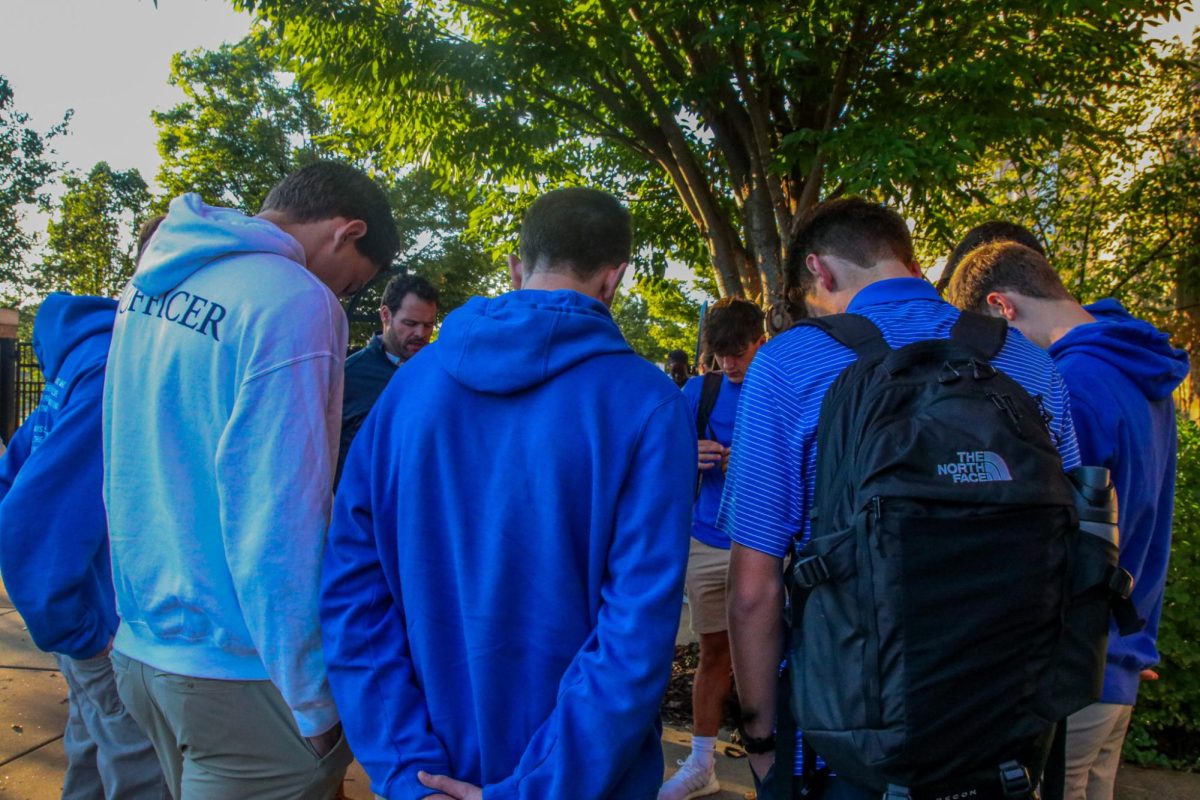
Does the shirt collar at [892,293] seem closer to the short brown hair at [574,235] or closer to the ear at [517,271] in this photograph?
the short brown hair at [574,235]

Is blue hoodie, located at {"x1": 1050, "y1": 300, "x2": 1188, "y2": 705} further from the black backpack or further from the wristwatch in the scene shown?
the wristwatch

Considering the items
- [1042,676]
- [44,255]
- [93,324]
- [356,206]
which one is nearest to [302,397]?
[356,206]

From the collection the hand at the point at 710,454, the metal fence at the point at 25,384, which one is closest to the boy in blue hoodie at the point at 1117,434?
the hand at the point at 710,454

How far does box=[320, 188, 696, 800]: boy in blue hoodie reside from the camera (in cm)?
141

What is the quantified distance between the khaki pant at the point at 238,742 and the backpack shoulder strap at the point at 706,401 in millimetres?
2590

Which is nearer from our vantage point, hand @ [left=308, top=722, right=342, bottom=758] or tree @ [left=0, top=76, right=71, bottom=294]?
hand @ [left=308, top=722, right=342, bottom=758]

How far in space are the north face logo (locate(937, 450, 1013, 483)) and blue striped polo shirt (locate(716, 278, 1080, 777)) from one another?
302 millimetres

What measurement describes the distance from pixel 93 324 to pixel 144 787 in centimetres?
131

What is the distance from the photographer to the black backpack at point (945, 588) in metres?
1.34

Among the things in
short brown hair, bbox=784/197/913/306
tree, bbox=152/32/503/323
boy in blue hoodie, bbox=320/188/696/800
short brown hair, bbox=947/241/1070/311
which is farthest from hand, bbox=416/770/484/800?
tree, bbox=152/32/503/323

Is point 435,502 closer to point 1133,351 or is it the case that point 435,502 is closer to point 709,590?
point 1133,351

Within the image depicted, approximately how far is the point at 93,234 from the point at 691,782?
35489 mm

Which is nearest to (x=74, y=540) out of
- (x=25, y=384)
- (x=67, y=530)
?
(x=67, y=530)

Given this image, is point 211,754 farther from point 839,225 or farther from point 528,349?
point 839,225
